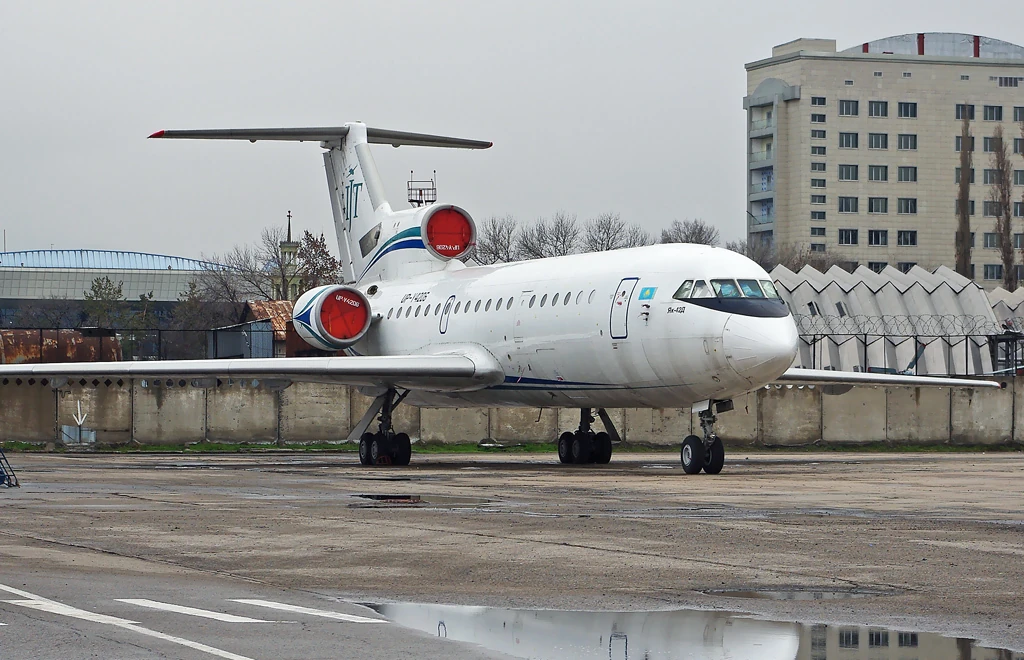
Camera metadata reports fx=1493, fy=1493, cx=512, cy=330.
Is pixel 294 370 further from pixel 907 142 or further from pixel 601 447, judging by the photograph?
pixel 907 142

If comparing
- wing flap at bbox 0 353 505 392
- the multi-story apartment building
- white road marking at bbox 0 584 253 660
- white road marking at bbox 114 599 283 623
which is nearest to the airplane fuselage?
wing flap at bbox 0 353 505 392

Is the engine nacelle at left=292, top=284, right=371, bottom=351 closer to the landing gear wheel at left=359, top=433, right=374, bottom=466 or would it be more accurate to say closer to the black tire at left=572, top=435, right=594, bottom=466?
the landing gear wheel at left=359, top=433, right=374, bottom=466

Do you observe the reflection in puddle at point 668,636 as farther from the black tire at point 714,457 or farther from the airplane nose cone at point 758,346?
the black tire at point 714,457


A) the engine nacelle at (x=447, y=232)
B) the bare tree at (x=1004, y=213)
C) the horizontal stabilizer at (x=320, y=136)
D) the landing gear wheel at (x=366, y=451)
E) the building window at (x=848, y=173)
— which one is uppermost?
the building window at (x=848, y=173)

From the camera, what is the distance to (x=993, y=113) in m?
123

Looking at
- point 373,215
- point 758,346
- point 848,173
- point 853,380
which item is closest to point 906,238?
point 848,173

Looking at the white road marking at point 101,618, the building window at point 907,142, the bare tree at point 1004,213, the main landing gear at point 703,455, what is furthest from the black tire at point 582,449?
the building window at point 907,142

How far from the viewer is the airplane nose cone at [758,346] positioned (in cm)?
2162

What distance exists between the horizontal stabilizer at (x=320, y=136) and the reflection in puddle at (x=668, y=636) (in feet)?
84.3

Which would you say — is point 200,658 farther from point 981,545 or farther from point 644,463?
point 644,463

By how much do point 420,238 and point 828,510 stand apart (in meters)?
17.6

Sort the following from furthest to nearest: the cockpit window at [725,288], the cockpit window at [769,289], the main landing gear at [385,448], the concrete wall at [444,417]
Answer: the concrete wall at [444,417] → the main landing gear at [385,448] → the cockpit window at [769,289] → the cockpit window at [725,288]

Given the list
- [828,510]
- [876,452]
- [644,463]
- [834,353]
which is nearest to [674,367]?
[644,463]

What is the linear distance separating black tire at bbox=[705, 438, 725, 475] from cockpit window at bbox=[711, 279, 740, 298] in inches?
85.9
